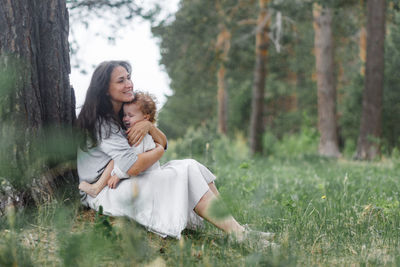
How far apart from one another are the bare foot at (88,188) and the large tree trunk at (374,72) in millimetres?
8851

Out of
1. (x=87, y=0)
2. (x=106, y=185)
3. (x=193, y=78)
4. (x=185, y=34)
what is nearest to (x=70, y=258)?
(x=106, y=185)

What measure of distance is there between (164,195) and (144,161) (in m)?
0.29

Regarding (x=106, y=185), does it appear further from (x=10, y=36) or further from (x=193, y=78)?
(x=193, y=78)

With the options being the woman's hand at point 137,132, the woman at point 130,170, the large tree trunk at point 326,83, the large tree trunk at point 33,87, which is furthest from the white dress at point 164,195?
the large tree trunk at point 326,83

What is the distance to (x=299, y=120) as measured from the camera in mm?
25188

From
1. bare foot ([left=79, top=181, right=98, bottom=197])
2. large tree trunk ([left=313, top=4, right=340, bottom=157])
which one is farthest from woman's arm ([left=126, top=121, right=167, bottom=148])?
large tree trunk ([left=313, top=4, right=340, bottom=157])

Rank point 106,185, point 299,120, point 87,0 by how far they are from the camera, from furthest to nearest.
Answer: point 299,120, point 87,0, point 106,185

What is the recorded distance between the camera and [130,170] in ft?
10.9

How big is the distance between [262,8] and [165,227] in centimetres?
1232

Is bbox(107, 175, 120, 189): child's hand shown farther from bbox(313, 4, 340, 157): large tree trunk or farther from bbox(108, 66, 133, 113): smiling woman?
bbox(313, 4, 340, 157): large tree trunk

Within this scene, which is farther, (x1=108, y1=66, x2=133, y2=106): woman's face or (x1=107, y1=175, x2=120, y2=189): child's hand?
(x1=108, y1=66, x2=133, y2=106): woman's face

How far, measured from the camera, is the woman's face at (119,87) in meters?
3.65

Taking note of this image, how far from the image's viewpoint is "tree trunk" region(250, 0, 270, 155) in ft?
47.7

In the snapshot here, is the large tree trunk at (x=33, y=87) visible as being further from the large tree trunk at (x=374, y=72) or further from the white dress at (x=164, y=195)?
the large tree trunk at (x=374, y=72)
